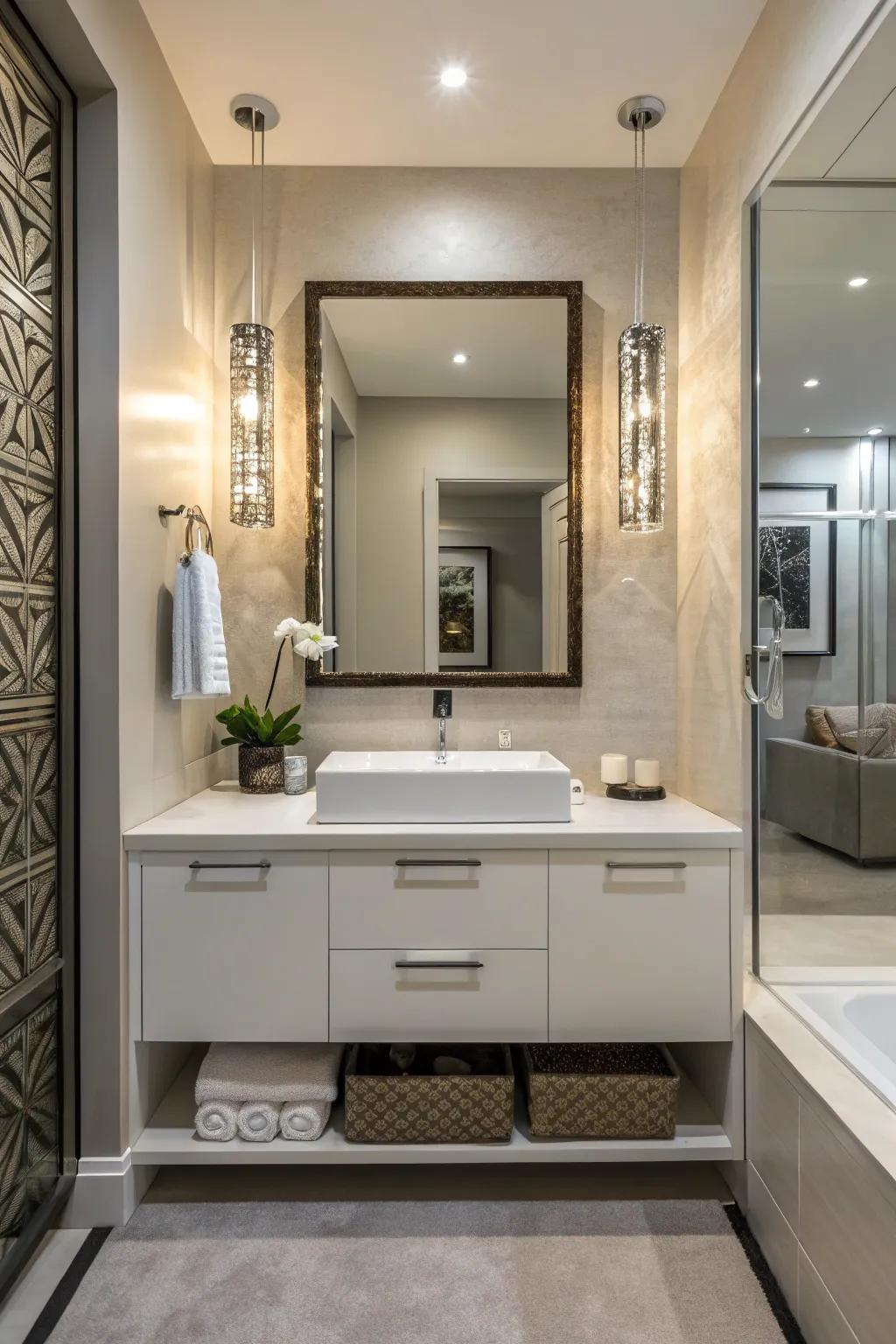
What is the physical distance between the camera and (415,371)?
233cm

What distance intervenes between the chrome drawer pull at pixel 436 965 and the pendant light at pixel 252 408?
121 cm

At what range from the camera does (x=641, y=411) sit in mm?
2100

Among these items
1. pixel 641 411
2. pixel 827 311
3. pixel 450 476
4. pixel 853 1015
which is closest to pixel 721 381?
pixel 641 411

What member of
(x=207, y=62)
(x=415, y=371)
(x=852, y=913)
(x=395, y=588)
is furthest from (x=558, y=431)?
(x=852, y=913)

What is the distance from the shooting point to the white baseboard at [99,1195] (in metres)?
1.67

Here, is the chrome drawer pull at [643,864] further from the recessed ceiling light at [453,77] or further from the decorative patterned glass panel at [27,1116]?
the recessed ceiling light at [453,77]

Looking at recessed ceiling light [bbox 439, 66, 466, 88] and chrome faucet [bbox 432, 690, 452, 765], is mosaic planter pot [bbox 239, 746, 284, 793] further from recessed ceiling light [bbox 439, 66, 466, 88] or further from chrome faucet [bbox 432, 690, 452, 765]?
recessed ceiling light [bbox 439, 66, 466, 88]

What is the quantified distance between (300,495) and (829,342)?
146 cm

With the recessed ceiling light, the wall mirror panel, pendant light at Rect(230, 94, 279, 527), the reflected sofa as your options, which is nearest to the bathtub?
the wall mirror panel

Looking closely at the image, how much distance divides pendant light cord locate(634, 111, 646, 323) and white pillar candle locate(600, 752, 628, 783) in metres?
1.27

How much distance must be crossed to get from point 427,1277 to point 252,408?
204 centimetres

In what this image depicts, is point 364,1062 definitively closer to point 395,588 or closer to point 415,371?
point 395,588

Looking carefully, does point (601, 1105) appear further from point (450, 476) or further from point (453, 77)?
point (453, 77)

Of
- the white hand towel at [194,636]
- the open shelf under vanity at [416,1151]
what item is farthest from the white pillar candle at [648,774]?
the white hand towel at [194,636]
